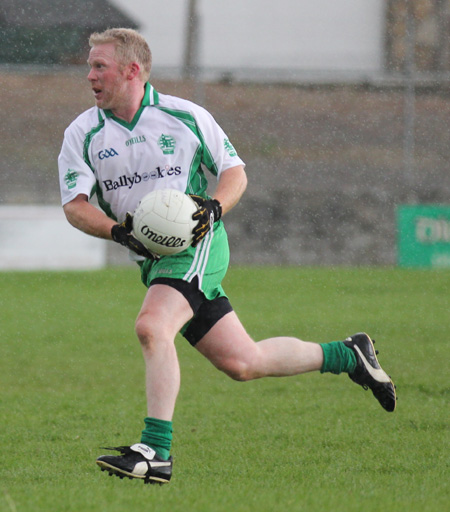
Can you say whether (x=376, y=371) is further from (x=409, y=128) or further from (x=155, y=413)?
(x=409, y=128)

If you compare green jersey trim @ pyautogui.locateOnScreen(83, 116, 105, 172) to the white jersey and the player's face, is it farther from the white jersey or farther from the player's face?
the player's face

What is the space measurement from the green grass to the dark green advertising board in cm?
302

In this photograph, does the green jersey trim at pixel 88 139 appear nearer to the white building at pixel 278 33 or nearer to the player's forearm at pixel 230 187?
the player's forearm at pixel 230 187

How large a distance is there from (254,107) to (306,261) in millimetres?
3189

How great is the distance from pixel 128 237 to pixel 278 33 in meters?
12.2

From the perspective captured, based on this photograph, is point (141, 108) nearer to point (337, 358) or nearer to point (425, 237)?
point (337, 358)

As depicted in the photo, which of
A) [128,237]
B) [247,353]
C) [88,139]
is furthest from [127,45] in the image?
[247,353]

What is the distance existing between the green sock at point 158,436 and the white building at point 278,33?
11449 mm

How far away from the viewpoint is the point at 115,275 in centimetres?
1347

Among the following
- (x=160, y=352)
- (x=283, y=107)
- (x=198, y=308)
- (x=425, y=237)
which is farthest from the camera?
(x=283, y=107)

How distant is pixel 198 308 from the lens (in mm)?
4371

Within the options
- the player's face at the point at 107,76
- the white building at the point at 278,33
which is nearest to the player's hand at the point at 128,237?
the player's face at the point at 107,76

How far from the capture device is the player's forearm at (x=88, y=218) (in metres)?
4.37

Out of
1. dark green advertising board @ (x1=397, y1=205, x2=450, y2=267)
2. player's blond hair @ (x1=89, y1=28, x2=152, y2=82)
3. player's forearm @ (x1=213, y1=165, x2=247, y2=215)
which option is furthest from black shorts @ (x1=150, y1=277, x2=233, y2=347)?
dark green advertising board @ (x1=397, y1=205, x2=450, y2=267)
